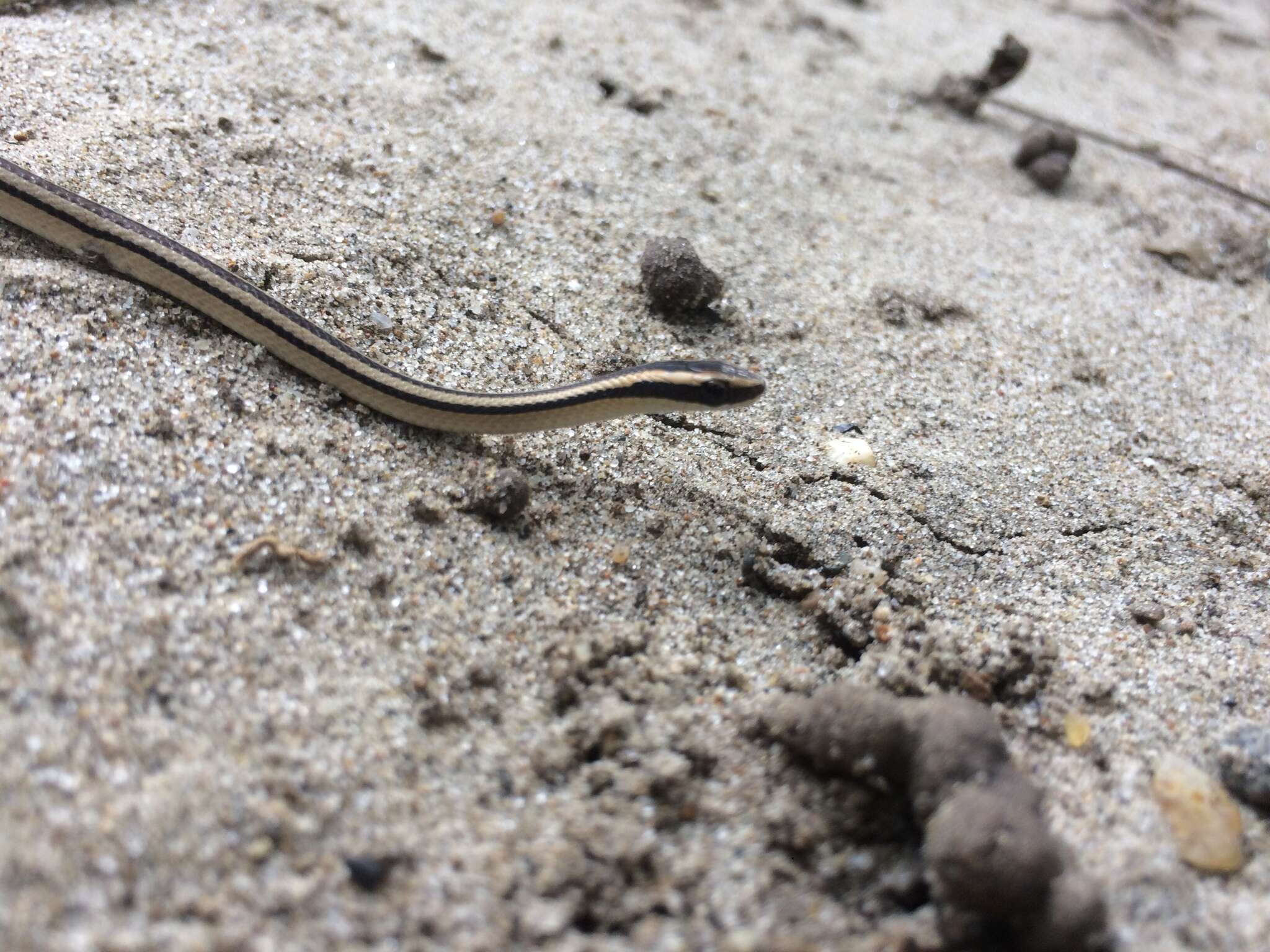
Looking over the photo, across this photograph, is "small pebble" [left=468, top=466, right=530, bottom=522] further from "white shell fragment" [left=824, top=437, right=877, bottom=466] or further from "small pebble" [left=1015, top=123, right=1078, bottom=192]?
"small pebble" [left=1015, top=123, right=1078, bottom=192]

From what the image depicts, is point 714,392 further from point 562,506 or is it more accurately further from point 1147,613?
point 1147,613

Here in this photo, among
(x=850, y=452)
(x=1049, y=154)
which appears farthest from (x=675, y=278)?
(x=1049, y=154)

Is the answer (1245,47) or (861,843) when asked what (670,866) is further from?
(1245,47)

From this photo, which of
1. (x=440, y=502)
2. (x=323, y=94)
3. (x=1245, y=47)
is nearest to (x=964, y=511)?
(x=440, y=502)

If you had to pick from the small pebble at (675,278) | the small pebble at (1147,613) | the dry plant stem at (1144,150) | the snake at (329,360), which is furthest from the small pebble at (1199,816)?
the dry plant stem at (1144,150)

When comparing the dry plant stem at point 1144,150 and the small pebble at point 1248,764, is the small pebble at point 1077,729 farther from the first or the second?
the dry plant stem at point 1144,150

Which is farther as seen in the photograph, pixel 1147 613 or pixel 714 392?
pixel 714 392

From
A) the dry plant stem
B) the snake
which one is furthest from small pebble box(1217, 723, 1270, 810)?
the dry plant stem
